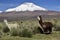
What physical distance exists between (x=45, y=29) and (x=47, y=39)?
218 inches

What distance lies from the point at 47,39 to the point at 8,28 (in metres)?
7.95

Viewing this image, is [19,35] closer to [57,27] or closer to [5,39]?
[5,39]

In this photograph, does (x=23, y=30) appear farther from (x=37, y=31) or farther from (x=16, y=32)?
(x=37, y=31)

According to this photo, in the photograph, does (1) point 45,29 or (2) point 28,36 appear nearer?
(2) point 28,36

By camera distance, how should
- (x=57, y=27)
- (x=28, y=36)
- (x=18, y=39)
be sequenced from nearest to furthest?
(x=18, y=39) → (x=28, y=36) → (x=57, y=27)

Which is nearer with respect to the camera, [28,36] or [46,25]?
[28,36]

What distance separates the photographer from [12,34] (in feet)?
78.1

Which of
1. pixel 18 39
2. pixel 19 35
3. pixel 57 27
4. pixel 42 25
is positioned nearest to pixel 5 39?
pixel 18 39

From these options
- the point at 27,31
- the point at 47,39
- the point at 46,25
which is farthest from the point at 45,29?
the point at 47,39

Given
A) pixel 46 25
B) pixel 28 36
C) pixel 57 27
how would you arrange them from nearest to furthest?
pixel 28 36
pixel 46 25
pixel 57 27

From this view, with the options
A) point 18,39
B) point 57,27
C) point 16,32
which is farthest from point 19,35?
point 57,27

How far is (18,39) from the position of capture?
20.3 meters

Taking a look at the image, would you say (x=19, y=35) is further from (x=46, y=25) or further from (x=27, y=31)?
(x=46, y=25)

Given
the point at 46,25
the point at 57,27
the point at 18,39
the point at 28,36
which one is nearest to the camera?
the point at 18,39
